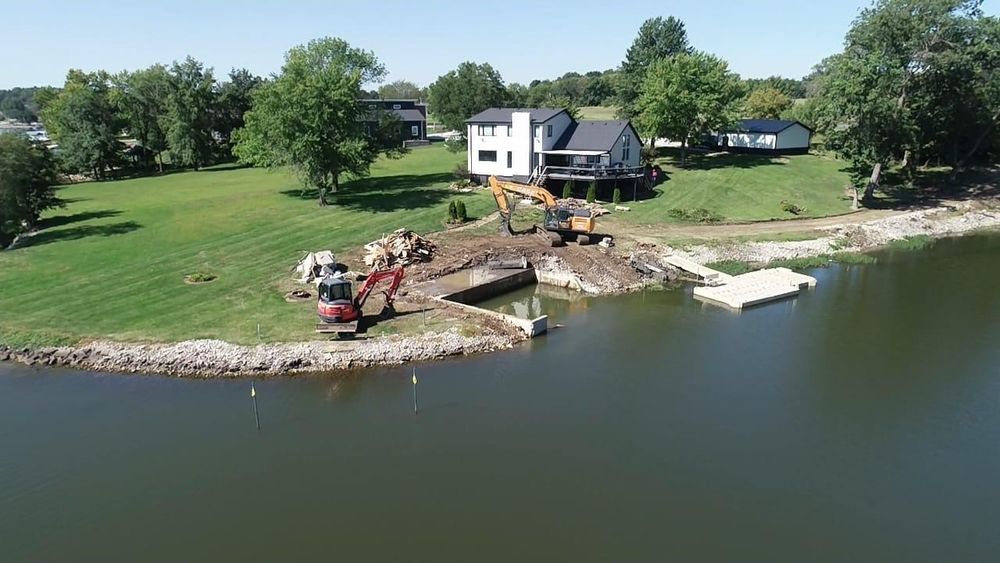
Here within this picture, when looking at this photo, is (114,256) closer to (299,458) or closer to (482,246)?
(482,246)

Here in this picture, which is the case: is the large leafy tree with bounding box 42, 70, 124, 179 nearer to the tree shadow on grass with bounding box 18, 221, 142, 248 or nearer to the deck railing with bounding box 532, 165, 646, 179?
the tree shadow on grass with bounding box 18, 221, 142, 248

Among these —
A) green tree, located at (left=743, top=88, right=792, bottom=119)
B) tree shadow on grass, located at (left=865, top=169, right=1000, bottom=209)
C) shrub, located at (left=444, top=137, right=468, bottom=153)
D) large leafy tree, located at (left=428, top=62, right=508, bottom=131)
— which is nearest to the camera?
tree shadow on grass, located at (left=865, top=169, right=1000, bottom=209)

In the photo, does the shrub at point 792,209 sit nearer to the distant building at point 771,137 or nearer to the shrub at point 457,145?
the distant building at point 771,137

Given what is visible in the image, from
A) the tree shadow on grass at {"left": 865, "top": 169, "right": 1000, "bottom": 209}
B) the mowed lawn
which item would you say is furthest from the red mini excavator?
the tree shadow on grass at {"left": 865, "top": 169, "right": 1000, "bottom": 209}

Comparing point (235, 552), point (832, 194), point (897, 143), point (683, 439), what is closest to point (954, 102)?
point (897, 143)

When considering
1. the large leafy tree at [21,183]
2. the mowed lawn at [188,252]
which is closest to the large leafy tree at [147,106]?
the mowed lawn at [188,252]

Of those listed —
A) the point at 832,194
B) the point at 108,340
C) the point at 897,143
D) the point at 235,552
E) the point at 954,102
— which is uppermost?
the point at 954,102

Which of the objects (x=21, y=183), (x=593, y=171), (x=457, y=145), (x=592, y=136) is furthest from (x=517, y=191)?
(x=21, y=183)
